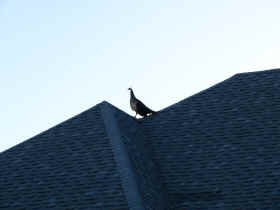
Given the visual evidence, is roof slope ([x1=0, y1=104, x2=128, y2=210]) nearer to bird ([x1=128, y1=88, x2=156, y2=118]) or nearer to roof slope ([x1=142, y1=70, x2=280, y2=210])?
bird ([x1=128, y1=88, x2=156, y2=118])

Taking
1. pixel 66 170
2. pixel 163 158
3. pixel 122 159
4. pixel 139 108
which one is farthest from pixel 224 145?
pixel 66 170

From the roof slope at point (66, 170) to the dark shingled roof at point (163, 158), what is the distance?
30mm

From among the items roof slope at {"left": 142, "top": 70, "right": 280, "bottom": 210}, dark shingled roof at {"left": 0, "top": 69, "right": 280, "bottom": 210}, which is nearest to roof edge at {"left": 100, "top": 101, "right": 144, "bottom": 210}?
dark shingled roof at {"left": 0, "top": 69, "right": 280, "bottom": 210}

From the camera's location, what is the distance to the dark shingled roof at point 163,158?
601 inches

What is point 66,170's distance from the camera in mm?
16234

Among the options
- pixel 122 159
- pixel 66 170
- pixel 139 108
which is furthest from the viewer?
pixel 139 108

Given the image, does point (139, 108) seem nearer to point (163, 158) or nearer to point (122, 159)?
point (163, 158)

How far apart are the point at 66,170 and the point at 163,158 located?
345cm

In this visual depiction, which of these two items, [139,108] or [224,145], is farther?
[139,108]

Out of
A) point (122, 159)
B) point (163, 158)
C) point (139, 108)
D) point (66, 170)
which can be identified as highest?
point (139, 108)

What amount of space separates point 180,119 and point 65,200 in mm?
6071

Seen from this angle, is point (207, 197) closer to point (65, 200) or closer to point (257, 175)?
point (257, 175)

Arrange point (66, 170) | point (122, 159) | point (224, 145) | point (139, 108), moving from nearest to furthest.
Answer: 1. point (122, 159)
2. point (66, 170)
3. point (224, 145)
4. point (139, 108)

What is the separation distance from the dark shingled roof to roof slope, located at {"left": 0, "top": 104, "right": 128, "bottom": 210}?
3 cm
